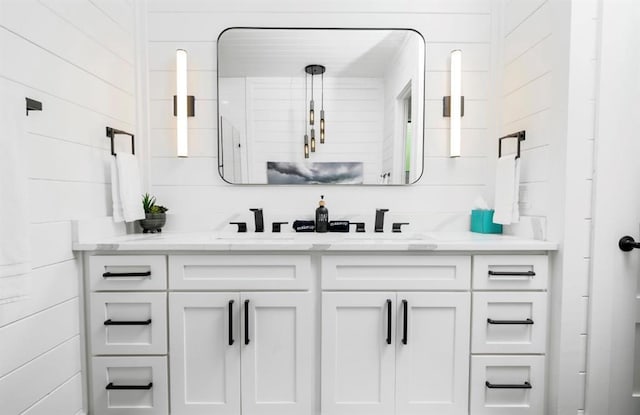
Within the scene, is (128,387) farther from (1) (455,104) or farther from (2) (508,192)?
(1) (455,104)

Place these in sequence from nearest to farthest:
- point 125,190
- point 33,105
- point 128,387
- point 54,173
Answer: point 33,105
point 54,173
point 128,387
point 125,190

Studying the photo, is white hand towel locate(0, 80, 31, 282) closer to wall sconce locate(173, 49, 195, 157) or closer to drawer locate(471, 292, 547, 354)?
wall sconce locate(173, 49, 195, 157)

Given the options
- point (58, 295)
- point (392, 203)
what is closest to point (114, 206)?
point (58, 295)

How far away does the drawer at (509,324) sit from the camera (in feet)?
4.92

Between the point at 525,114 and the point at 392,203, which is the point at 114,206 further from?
the point at 525,114

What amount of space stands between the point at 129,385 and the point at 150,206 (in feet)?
2.99

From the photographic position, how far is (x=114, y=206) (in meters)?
1.69

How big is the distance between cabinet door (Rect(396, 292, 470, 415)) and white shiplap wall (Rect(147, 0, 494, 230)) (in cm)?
66

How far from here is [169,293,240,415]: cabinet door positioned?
4.87ft

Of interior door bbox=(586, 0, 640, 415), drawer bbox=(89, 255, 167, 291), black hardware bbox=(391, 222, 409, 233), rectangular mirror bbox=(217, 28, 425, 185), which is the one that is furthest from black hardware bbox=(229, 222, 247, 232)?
interior door bbox=(586, 0, 640, 415)

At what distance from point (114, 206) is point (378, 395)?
5.12ft

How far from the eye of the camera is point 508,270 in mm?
1502

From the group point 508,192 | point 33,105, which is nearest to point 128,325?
point 33,105

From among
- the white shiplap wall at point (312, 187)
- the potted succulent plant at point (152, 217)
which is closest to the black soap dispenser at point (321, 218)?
the white shiplap wall at point (312, 187)
